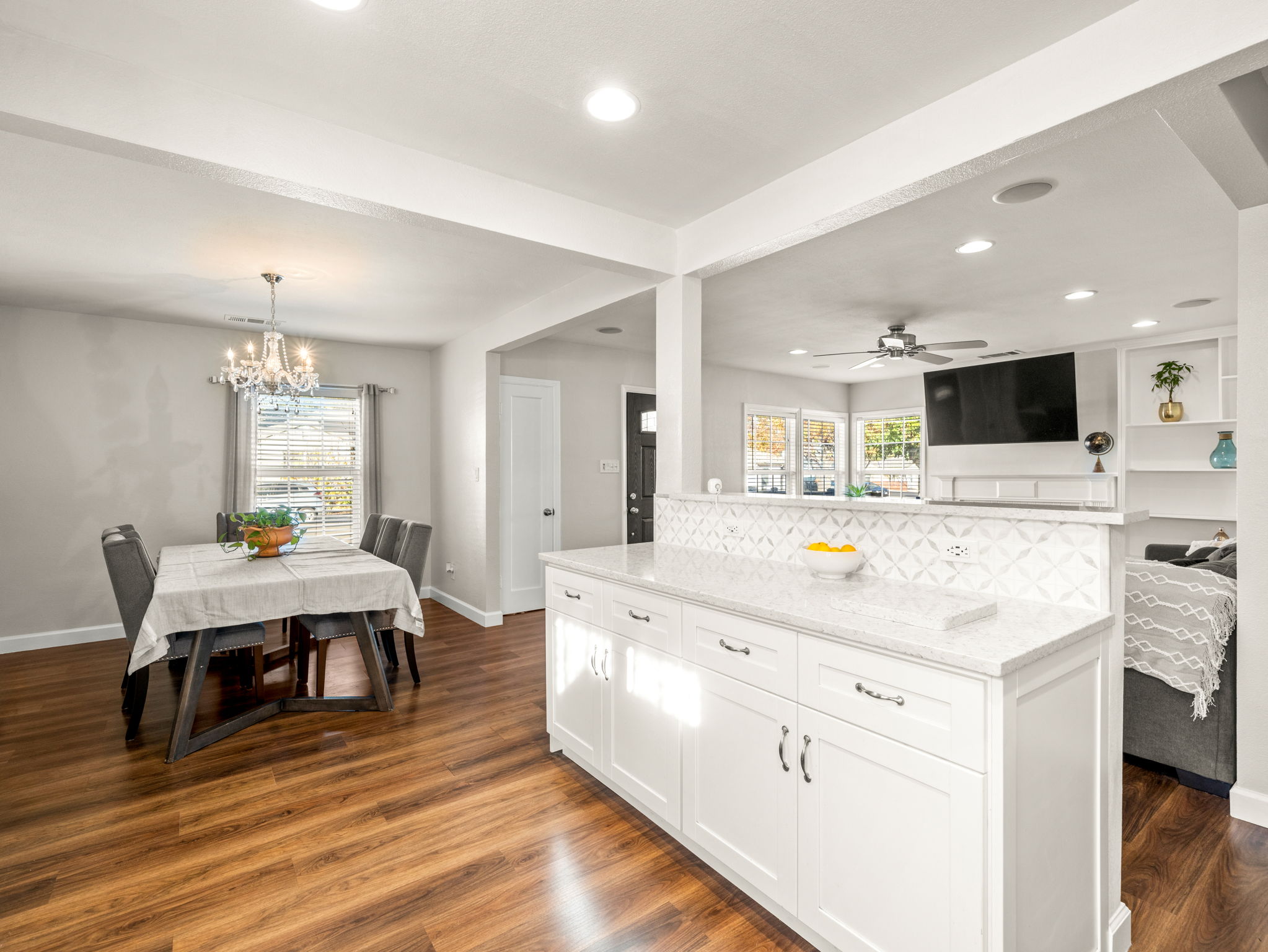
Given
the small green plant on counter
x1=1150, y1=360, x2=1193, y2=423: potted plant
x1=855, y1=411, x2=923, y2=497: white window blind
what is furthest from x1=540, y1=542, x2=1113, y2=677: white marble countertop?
x1=855, y1=411, x2=923, y2=497: white window blind

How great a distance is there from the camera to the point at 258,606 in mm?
3107

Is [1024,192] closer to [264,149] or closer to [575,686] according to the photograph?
[575,686]

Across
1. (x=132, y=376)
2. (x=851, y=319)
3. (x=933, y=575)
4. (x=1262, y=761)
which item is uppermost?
(x=851, y=319)

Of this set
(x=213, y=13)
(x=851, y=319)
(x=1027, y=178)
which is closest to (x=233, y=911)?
(x=213, y=13)

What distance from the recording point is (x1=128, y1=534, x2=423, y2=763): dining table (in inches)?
113

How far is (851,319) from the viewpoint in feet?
16.2

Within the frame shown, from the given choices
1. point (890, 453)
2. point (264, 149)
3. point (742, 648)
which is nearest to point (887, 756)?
point (742, 648)

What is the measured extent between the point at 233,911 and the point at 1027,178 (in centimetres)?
375

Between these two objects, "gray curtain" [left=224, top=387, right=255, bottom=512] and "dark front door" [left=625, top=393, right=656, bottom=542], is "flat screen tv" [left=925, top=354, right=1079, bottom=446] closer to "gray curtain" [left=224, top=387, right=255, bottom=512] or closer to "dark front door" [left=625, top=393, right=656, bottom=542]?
"dark front door" [left=625, top=393, right=656, bottom=542]

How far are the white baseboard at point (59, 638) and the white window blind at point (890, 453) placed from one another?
747 centimetres

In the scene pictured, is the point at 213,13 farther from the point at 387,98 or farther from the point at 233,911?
the point at 233,911

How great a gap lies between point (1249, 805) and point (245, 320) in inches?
248

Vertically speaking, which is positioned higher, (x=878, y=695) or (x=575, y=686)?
(x=878, y=695)

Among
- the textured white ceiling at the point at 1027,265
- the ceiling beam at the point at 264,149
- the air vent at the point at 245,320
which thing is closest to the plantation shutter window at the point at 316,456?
the air vent at the point at 245,320
